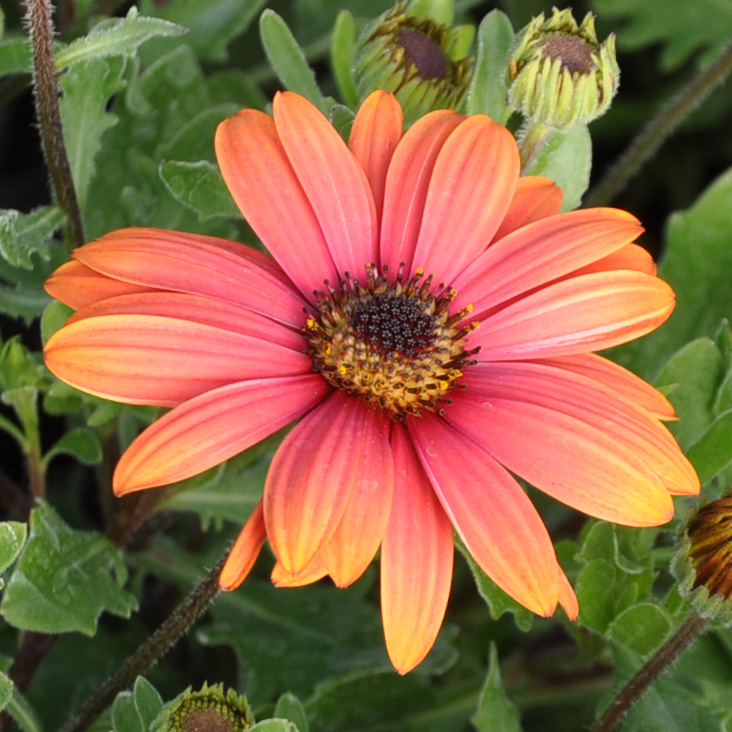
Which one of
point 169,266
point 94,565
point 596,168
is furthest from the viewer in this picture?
point 596,168

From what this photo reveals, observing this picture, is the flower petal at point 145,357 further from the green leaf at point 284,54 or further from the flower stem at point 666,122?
the flower stem at point 666,122

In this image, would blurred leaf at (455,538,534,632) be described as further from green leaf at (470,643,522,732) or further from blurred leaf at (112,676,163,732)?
blurred leaf at (112,676,163,732)

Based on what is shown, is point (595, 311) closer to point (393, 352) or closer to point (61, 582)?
point (393, 352)

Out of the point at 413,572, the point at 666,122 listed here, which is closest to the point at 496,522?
the point at 413,572

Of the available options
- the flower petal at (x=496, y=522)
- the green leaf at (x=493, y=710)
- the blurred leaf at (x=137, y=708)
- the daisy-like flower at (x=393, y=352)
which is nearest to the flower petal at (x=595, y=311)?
the daisy-like flower at (x=393, y=352)

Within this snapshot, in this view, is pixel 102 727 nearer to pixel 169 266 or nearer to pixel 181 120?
pixel 169 266

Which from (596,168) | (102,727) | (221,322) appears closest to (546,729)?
(102,727)
